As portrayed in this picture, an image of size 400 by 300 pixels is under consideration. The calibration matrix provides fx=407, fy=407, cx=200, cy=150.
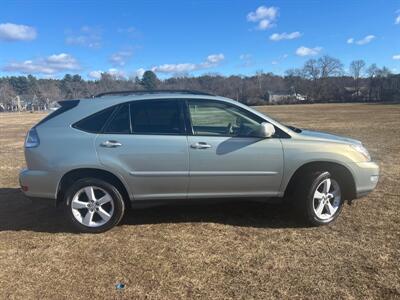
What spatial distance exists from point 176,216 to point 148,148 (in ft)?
4.21

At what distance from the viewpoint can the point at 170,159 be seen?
4969 mm

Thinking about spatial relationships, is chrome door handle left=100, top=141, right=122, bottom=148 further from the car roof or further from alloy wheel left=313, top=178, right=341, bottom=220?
alloy wheel left=313, top=178, right=341, bottom=220

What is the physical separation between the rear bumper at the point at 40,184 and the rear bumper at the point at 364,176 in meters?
3.79

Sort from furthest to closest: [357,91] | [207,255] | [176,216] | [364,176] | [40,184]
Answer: [357,91]
[176,216]
[364,176]
[40,184]
[207,255]

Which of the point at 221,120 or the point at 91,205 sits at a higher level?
the point at 221,120

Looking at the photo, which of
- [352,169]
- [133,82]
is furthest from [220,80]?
[352,169]

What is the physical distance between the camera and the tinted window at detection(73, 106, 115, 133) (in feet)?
16.5

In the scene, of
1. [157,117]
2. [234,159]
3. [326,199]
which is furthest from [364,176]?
[157,117]

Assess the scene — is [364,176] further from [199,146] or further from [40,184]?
[40,184]

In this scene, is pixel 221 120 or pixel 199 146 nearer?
pixel 199 146

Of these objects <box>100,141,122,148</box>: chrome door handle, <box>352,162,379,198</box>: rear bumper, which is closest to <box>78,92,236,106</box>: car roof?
<box>100,141,122,148</box>: chrome door handle

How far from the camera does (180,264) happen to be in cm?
417

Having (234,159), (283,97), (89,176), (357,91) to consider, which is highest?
(357,91)

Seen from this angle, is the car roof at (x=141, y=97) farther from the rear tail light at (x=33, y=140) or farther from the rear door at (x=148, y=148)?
the rear tail light at (x=33, y=140)
